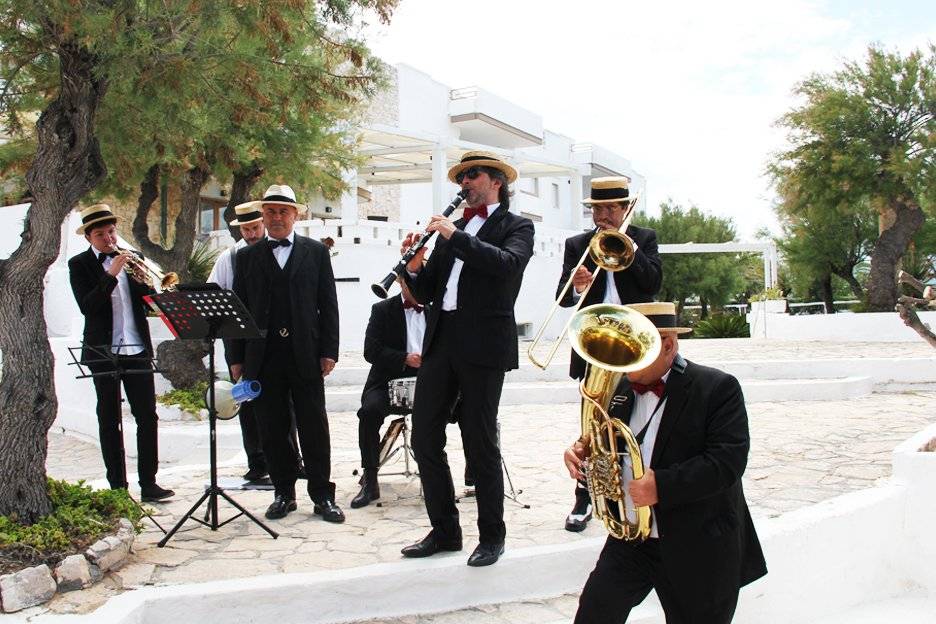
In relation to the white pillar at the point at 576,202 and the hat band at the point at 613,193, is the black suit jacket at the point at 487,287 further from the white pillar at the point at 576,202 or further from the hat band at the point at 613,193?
the white pillar at the point at 576,202

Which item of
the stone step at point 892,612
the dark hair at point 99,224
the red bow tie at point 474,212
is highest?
the dark hair at point 99,224

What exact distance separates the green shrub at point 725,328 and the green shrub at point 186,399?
1860 centimetres

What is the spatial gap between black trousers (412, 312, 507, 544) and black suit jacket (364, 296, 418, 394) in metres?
1.85

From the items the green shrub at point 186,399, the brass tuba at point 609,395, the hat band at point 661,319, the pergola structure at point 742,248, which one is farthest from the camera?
the pergola structure at point 742,248

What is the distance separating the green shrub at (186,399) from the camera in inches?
378

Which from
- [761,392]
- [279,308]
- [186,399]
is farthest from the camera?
[761,392]

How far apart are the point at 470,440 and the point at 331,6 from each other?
3.09 meters

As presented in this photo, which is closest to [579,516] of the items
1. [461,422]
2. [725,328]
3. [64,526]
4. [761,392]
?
[461,422]

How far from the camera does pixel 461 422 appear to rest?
14.3ft

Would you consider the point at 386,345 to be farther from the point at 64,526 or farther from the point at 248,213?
the point at 64,526

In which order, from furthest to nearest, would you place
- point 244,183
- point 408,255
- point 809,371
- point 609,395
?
point 244,183 → point 809,371 → point 408,255 → point 609,395

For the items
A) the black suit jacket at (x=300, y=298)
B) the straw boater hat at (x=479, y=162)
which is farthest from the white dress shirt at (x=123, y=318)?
the straw boater hat at (x=479, y=162)

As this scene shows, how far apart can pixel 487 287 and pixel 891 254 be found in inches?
838

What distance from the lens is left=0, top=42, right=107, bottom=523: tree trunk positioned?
4.39m
